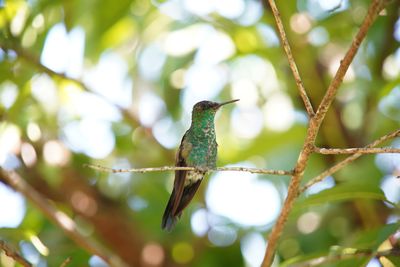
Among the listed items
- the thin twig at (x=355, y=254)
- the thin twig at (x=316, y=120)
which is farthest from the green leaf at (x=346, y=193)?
the thin twig at (x=316, y=120)

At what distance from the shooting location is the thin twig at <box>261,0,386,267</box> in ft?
5.78

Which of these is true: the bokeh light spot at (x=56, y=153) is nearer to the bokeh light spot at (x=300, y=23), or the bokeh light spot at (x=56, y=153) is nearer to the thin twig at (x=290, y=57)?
the bokeh light spot at (x=300, y=23)

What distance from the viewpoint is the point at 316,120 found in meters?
2.05

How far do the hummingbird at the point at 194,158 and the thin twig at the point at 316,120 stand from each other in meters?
0.52

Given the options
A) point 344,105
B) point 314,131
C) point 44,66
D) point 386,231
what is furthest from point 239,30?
point 314,131

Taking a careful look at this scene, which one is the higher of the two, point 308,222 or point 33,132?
point 33,132

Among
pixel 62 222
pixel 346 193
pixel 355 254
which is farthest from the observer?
pixel 62 222

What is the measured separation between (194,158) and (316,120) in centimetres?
148

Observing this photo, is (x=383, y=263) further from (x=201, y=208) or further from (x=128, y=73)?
(x=128, y=73)

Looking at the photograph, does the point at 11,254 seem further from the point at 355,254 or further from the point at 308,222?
the point at 308,222

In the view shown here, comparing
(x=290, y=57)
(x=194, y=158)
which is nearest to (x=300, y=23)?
(x=194, y=158)

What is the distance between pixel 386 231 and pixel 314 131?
92cm

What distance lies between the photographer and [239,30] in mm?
4375

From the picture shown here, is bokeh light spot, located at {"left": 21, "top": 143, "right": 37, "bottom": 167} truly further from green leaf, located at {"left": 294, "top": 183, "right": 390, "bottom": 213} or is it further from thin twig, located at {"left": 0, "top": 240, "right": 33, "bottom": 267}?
green leaf, located at {"left": 294, "top": 183, "right": 390, "bottom": 213}
